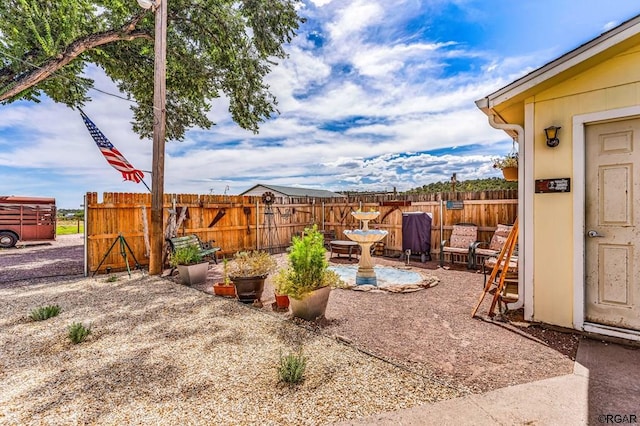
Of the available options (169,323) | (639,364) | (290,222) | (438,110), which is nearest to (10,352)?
(169,323)

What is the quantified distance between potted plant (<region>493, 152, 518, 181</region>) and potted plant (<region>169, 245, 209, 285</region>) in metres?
6.02

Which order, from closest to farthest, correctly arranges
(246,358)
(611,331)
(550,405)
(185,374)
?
(550,405) → (185,374) → (246,358) → (611,331)

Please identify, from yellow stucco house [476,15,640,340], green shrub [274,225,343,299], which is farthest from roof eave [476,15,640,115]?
green shrub [274,225,343,299]

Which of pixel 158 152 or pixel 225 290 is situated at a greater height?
pixel 158 152

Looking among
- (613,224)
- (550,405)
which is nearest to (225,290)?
(550,405)

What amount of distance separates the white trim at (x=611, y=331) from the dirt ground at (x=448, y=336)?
21cm

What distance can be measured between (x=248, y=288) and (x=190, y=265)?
1.89 metres

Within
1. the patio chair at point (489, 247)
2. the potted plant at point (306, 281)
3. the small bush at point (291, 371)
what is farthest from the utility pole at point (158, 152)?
the patio chair at point (489, 247)

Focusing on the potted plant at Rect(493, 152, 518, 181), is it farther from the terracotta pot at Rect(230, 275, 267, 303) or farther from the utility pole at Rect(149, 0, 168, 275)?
the utility pole at Rect(149, 0, 168, 275)

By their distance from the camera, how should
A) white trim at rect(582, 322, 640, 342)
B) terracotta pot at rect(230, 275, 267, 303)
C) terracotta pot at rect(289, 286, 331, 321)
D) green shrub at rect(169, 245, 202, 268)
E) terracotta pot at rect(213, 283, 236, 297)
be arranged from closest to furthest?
1. white trim at rect(582, 322, 640, 342)
2. terracotta pot at rect(289, 286, 331, 321)
3. terracotta pot at rect(230, 275, 267, 303)
4. terracotta pot at rect(213, 283, 236, 297)
5. green shrub at rect(169, 245, 202, 268)

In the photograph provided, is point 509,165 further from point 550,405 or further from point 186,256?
point 186,256

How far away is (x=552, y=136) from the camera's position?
339 cm

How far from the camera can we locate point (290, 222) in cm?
1123

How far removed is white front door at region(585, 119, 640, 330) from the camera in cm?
304
